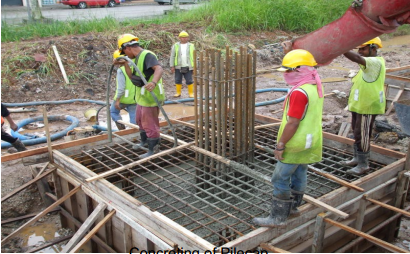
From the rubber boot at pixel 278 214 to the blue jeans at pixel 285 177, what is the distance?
54 mm

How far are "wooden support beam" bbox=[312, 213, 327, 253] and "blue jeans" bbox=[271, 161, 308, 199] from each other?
1.44 feet

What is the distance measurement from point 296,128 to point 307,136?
13cm

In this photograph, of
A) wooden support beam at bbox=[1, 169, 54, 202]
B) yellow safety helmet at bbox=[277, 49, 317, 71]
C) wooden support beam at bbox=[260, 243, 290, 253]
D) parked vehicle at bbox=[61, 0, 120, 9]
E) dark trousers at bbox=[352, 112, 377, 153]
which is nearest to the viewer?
yellow safety helmet at bbox=[277, 49, 317, 71]

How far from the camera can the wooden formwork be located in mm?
3611

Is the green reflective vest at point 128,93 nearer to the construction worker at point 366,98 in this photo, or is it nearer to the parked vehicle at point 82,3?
the construction worker at point 366,98

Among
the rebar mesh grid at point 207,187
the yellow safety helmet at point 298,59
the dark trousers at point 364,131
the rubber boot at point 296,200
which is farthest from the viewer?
the dark trousers at point 364,131

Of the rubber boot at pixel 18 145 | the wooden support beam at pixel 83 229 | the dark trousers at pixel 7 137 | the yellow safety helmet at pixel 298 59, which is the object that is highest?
the yellow safety helmet at pixel 298 59


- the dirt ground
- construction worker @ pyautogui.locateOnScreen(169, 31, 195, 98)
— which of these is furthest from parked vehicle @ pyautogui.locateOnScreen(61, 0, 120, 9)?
construction worker @ pyautogui.locateOnScreen(169, 31, 195, 98)

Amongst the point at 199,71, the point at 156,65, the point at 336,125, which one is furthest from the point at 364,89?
the point at 336,125

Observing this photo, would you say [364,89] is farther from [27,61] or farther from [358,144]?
[27,61]

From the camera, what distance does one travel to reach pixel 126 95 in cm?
652

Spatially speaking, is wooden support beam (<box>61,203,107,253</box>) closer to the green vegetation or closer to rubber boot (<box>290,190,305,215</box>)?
rubber boot (<box>290,190,305,215</box>)

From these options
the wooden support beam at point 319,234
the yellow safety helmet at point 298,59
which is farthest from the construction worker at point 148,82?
the wooden support beam at point 319,234

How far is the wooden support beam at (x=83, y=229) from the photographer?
4096 mm
